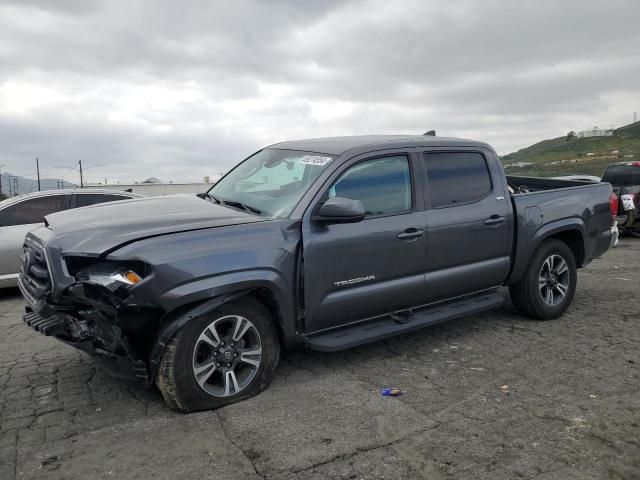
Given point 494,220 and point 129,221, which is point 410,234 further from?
point 129,221

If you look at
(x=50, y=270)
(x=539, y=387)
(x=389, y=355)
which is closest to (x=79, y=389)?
(x=50, y=270)

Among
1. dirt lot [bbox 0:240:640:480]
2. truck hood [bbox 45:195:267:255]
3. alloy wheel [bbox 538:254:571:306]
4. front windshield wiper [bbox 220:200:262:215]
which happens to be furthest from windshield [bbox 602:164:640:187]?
truck hood [bbox 45:195:267:255]

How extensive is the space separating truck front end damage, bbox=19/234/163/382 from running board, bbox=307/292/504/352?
1.27 meters

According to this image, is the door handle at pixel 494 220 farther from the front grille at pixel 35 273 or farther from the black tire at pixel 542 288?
the front grille at pixel 35 273

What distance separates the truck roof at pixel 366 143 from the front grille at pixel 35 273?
230 centimetres

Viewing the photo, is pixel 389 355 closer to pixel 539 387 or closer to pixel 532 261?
pixel 539 387

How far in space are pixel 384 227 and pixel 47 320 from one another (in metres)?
2.58

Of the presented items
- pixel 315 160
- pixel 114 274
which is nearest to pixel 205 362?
pixel 114 274

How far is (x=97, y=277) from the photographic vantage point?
12.1 ft

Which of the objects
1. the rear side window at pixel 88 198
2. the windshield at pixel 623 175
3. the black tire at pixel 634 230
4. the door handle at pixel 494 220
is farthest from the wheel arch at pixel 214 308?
the windshield at pixel 623 175

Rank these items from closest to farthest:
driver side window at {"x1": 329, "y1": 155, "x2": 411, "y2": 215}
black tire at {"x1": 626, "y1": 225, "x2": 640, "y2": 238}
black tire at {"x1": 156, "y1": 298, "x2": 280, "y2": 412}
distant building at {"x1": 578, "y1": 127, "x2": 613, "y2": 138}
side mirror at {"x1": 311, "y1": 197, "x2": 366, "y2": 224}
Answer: black tire at {"x1": 156, "y1": 298, "x2": 280, "y2": 412}, side mirror at {"x1": 311, "y1": 197, "x2": 366, "y2": 224}, driver side window at {"x1": 329, "y1": 155, "x2": 411, "y2": 215}, black tire at {"x1": 626, "y1": 225, "x2": 640, "y2": 238}, distant building at {"x1": 578, "y1": 127, "x2": 613, "y2": 138}

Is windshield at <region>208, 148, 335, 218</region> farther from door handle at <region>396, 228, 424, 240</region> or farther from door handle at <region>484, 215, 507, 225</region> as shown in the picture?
door handle at <region>484, 215, 507, 225</region>

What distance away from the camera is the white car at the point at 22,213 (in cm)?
795

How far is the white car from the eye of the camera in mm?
7949
